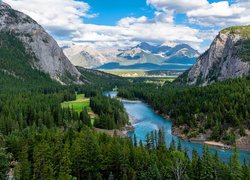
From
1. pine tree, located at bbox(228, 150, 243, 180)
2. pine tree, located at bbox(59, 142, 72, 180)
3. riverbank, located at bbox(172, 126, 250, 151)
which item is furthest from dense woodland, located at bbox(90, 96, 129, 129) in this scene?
pine tree, located at bbox(228, 150, 243, 180)

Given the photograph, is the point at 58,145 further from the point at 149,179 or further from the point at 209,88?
the point at 209,88

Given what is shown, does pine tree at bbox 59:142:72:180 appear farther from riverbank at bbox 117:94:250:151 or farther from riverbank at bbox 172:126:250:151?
riverbank at bbox 172:126:250:151

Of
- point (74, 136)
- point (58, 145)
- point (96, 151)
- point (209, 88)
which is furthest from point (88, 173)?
point (209, 88)

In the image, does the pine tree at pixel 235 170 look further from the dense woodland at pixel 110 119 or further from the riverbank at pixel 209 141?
the dense woodland at pixel 110 119

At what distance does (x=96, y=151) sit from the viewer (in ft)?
288

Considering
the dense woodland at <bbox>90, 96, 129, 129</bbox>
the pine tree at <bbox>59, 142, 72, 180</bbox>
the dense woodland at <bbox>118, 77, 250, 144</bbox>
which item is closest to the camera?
the pine tree at <bbox>59, 142, 72, 180</bbox>

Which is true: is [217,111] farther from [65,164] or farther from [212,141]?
[65,164]

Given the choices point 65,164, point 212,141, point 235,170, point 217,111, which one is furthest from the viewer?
point 217,111

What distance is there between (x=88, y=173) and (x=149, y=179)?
15820mm

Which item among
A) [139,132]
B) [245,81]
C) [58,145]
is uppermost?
[245,81]

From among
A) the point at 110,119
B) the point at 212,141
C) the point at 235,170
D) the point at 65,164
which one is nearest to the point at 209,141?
the point at 212,141

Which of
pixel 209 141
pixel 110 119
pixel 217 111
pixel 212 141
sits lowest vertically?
pixel 209 141

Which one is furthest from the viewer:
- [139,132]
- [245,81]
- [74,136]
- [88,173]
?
[245,81]

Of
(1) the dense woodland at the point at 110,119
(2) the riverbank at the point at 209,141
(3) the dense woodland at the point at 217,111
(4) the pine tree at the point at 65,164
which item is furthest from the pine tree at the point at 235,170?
(1) the dense woodland at the point at 110,119
